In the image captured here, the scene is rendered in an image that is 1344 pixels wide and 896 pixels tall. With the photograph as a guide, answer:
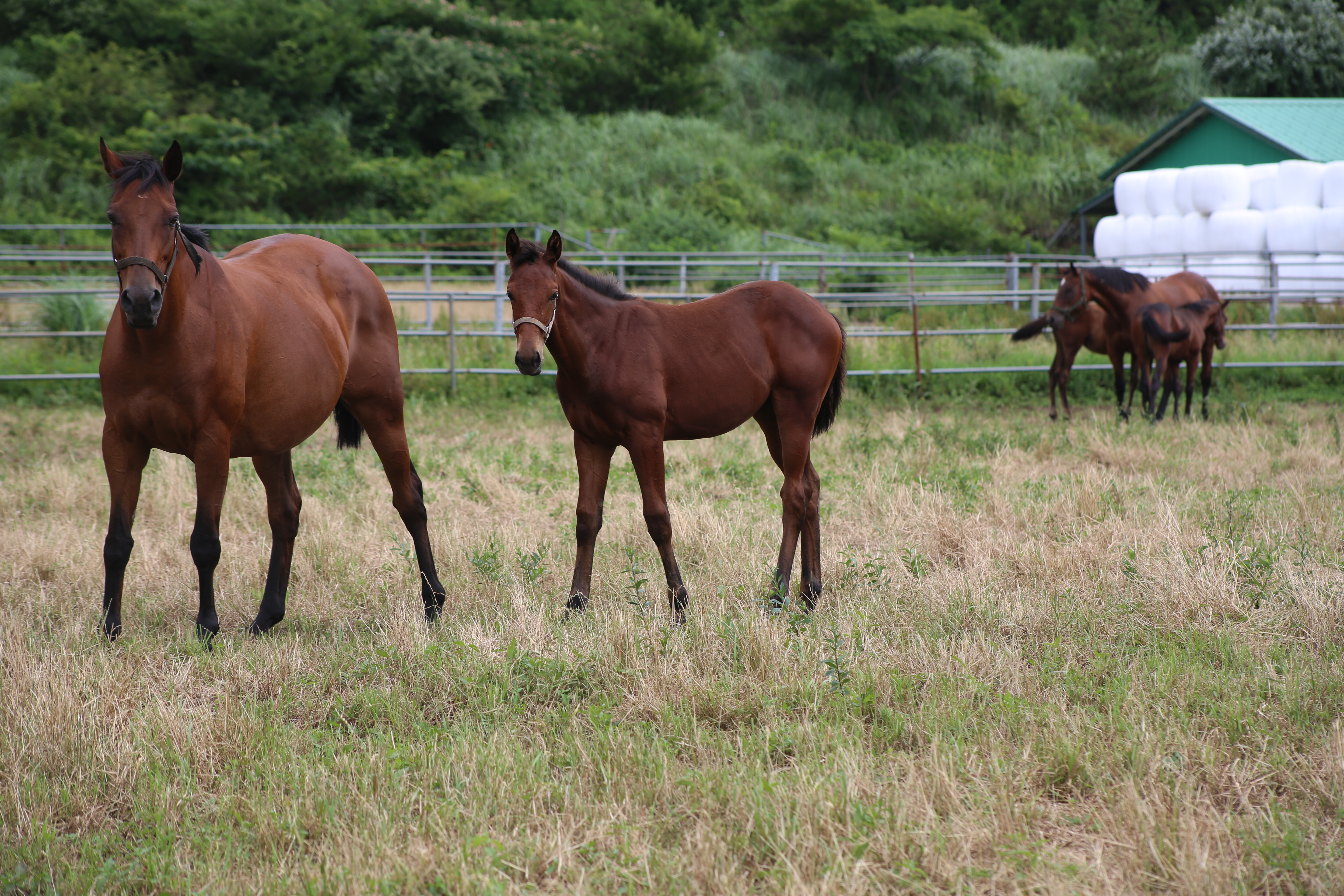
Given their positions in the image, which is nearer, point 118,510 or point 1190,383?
point 118,510

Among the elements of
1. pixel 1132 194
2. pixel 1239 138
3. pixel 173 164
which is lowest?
pixel 173 164

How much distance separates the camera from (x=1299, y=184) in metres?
18.5

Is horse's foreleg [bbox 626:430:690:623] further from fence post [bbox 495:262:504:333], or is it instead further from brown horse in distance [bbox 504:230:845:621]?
fence post [bbox 495:262:504:333]

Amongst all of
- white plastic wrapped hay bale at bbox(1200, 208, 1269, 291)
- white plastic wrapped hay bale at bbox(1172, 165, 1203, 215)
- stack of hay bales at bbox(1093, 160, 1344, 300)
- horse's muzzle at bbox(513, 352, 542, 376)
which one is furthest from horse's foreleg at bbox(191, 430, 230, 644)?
white plastic wrapped hay bale at bbox(1172, 165, 1203, 215)

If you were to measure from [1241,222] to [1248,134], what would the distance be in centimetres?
500

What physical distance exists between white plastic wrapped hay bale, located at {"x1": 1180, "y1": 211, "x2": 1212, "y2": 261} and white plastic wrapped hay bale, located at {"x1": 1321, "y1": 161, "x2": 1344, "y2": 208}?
2.02m

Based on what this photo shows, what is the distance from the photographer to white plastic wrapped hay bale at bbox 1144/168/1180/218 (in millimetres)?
20734

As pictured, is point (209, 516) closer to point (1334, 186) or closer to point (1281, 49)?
point (1334, 186)

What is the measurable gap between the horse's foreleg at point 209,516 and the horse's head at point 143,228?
2.03ft

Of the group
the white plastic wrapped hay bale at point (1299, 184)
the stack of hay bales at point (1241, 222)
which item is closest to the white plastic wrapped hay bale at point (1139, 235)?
the stack of hay bales at point (1241, 222)

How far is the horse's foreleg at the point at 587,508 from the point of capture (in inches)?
180

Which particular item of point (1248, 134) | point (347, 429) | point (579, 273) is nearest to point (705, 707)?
point (579, 273)

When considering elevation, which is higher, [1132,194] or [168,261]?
[1132,194]

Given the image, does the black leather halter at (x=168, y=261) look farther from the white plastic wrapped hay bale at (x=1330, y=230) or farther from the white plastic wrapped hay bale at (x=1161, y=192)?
the white plastic wrapped hay bale at (x=1161, y=192)
